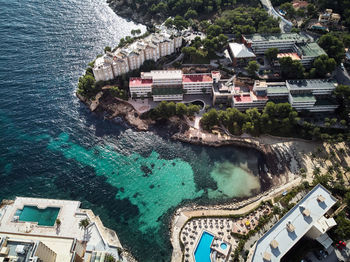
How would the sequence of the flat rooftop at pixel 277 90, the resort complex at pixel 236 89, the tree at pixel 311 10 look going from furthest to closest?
the tree at pixel 311 10
the flat rooftop at pixel 277 90
the resort complex at pixel 236 89

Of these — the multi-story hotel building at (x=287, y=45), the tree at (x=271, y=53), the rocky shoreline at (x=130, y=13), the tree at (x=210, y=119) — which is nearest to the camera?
the tree at (x=210, y=119)

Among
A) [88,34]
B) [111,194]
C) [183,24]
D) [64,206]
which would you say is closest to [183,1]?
[183,24]

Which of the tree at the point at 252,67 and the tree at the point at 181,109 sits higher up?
the tree at the point at 252,67

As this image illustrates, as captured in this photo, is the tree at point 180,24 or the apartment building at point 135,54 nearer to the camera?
the apartment building at point 135,54

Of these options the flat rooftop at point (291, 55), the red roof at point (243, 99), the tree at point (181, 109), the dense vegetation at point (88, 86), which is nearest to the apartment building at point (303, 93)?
the red roof at point (243, 99)

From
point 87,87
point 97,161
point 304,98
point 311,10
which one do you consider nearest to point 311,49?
point 304,98

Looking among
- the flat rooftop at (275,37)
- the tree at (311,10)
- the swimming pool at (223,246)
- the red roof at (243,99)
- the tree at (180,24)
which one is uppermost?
the tree at (311,10)

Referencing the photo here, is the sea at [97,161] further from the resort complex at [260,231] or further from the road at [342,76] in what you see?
the road at [342,76]

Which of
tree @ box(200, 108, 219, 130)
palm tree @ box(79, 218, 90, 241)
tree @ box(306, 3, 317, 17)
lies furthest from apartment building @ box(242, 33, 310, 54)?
palm tree @ box(79, 218, 90, 241)
